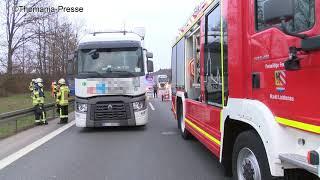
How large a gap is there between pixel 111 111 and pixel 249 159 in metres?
9.36

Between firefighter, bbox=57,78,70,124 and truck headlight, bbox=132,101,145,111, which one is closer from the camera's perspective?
truck headlight, bbox=132,101,145,111

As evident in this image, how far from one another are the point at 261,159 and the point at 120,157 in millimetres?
5010

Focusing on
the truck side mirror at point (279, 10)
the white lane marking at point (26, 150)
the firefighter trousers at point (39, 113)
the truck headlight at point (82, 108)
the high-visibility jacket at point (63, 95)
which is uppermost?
the truck side mirror at point (279, 10)

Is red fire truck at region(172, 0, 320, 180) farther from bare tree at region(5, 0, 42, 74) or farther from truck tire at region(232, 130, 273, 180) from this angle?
bare tree at region(5, 0, 42, 74)

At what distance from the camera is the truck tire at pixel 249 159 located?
16.7ft

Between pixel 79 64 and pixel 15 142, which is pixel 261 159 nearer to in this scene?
pixel 15 142

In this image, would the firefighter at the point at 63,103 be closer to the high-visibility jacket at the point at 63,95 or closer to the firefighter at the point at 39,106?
the high-visibility jacket at the point at 63,95

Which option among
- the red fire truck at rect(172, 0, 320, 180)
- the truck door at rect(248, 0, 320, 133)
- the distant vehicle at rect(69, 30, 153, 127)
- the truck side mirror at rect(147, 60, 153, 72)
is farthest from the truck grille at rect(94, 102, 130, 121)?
the truck door at rect(248, 0, 320, 133)

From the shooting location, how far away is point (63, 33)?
5116cm

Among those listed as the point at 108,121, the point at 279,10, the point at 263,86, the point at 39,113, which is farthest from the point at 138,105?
the point at 279,10

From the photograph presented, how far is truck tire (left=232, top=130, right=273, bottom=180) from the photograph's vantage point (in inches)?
200

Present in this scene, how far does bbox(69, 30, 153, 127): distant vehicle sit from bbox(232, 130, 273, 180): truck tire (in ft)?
28.7

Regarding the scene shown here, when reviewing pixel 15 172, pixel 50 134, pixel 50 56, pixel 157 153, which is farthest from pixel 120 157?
pixel 50 56

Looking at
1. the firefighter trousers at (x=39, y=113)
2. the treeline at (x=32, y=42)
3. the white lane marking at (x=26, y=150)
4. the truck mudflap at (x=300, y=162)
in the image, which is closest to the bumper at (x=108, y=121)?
the white lane marking at (x=26, y=150)
